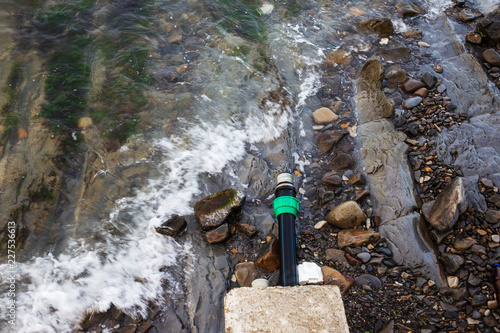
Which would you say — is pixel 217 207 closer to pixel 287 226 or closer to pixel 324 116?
pixel 287 226

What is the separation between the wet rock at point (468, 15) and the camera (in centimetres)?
664

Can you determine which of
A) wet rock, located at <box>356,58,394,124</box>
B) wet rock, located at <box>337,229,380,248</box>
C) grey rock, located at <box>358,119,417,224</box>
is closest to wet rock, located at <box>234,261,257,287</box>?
wet rock, located at <box>337,229,380,248</box>

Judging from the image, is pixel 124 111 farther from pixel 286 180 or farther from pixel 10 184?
pixel 286 180

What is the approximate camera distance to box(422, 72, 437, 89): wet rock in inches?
207

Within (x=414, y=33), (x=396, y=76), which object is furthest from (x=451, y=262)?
(x=414, y=33)

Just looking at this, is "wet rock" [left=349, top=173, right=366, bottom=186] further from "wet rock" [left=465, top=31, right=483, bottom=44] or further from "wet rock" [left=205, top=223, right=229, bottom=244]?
"wet rock" [left=465, top=31, right=483, bottom=44]

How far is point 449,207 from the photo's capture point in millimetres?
3539

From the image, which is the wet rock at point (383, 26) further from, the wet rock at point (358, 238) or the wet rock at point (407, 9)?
the wet rock at point (358, 238)

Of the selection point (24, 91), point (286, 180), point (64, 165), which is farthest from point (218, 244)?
point (24, 91)

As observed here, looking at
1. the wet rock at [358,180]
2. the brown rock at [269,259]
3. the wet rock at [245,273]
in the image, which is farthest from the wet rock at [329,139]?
the wet rock at [245,273]

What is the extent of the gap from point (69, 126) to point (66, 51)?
1.81 meters

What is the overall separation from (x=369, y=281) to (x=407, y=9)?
5.92 m

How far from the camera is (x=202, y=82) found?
5793 mm

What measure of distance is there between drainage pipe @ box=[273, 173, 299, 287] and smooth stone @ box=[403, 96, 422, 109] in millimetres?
2351
